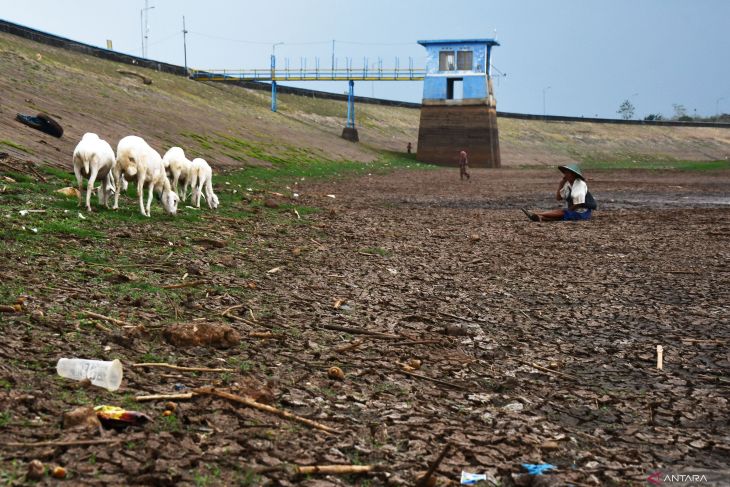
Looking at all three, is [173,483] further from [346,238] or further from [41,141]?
[41,141]

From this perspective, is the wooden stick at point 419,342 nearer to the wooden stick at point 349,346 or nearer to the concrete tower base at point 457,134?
the wooden stick at point 349,346

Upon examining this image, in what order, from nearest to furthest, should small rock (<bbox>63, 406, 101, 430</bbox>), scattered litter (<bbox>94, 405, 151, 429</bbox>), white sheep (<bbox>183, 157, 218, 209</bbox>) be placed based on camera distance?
small rock (<bbox>63, 406, 101, 430</bbox>), scattered litter (<bbox>94, 405, 151, 429</bbox>), white sheep (<bbox>183, 157, 218, 209</bbox>)

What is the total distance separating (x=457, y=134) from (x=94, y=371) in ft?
230

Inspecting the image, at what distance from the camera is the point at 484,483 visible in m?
4.76

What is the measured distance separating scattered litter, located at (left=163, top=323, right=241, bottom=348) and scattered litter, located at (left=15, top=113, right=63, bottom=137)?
20.3 m

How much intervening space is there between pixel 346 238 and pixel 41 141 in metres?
12.8

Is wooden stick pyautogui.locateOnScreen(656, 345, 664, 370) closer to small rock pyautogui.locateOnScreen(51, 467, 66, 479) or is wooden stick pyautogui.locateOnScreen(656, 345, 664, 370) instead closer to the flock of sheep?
small rock pyautogui.locateOnScreen(51, 467, 66, 479)

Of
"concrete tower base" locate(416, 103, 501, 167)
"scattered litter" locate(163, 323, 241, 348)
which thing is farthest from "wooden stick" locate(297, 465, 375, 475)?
"concrete tower base" locate(416, 103, 501, 167)

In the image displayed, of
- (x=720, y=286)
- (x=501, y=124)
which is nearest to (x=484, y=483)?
(x=720, y=286)

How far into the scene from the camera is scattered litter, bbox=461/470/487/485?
474 cm

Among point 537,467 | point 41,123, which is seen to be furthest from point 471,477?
point 41,123

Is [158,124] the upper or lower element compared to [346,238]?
upper

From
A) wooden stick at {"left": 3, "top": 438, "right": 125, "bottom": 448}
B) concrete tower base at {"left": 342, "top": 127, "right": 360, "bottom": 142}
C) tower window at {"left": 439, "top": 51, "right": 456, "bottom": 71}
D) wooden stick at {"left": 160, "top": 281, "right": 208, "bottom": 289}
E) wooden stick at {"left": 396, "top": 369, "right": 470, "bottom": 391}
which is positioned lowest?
wooden stick at {"left": 396, "top": 369, "right": 470, "bottom": 391}

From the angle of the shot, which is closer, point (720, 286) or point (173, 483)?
point (173, 483)
